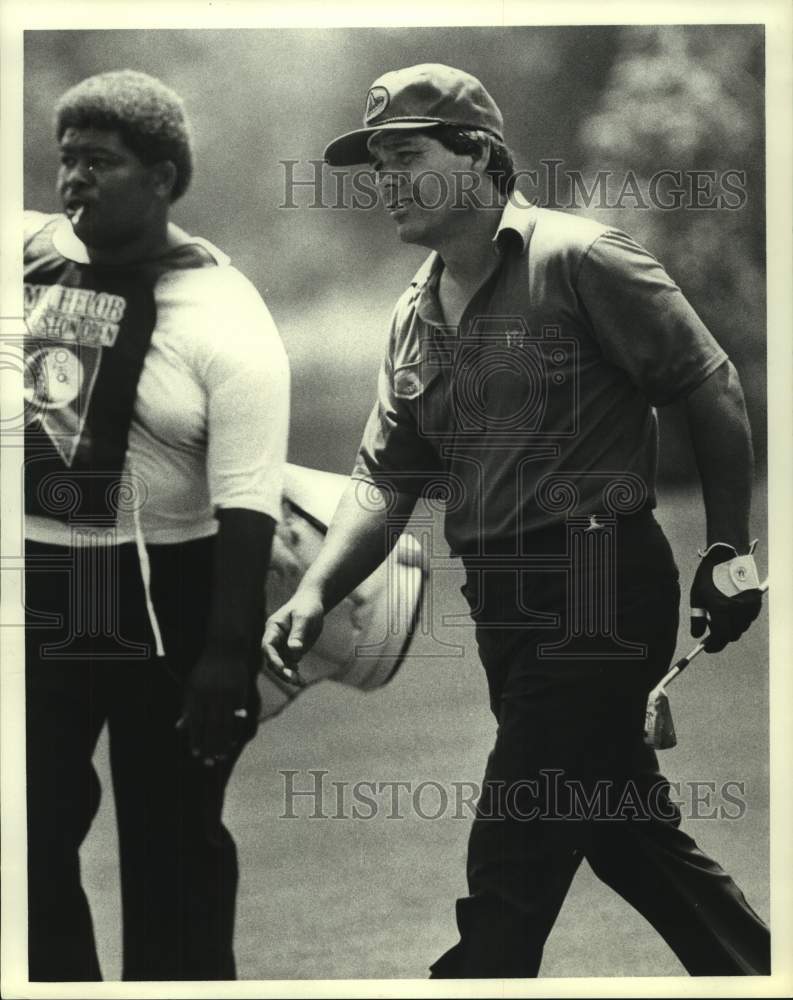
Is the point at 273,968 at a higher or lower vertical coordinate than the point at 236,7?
lower

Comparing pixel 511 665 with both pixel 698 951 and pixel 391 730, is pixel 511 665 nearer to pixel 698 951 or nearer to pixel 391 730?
pixel 391 730

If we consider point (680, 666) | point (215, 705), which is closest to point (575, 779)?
point (680, 666)

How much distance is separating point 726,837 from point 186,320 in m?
2.42

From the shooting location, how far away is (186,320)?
4.89 m

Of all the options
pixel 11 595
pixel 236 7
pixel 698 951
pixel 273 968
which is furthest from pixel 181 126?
pixel 698 951

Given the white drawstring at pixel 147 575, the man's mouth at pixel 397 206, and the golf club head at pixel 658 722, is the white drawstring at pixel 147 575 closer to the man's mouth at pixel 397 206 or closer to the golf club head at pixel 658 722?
the man's mouth at pixel 397 206

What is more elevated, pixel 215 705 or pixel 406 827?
pixel 215 705

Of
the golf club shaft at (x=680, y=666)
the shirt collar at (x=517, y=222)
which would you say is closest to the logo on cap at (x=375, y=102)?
the shirt collar at (x=517, y=222)

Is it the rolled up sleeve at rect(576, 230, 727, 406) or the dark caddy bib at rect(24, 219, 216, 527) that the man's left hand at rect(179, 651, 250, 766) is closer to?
the dark caddy bib at rect(24, 219, 216, 527)

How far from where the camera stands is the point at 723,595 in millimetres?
4918

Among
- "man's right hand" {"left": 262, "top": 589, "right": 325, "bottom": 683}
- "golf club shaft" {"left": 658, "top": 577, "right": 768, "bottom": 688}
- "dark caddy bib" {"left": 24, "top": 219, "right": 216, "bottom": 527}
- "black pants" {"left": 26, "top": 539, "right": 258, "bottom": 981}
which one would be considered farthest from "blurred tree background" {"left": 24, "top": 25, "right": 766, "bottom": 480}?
"black pants" {"left": 26, "top": 539, "right": 258, "bottom": 981}

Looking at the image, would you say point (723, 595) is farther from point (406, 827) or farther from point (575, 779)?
point (406, 827)

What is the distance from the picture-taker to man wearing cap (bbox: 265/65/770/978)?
4.82 metres

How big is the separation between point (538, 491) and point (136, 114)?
1.76m
